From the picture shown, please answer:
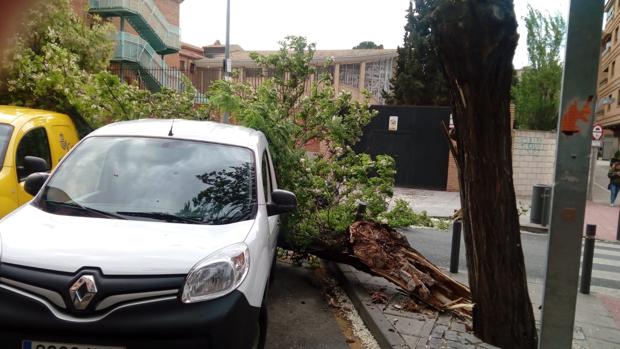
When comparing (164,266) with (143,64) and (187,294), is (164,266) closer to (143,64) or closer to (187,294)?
(187,294)

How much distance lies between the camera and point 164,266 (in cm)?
272

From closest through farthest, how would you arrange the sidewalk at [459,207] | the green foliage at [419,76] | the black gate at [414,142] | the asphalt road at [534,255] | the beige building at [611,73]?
the asphalt road at [534,255] → the sidewalk at [459,207] → the black gate at [414,142] → the green foliage at [419,76] → the beige building at [611,73]

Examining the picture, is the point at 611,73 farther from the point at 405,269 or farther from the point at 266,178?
the point at 266,178

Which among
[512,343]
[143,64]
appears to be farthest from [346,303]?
[143,64]

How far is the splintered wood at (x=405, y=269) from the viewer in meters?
5.00

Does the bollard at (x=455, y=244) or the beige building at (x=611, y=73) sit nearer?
the bollard at (x=455, y=244)

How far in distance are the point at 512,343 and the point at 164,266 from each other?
2.90 metres

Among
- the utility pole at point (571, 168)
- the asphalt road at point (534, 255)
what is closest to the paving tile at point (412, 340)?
the utility pole at point (571, 168)

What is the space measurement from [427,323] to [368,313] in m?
0.56

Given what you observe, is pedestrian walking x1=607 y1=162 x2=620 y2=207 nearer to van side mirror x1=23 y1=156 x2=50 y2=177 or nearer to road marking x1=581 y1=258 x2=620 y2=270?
road marking x1=581 y1=258 x2=620 y2=270

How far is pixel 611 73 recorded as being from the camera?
47.9 metres

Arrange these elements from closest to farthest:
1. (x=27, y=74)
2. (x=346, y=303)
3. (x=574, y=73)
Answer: (x=574, y=73) < (x=346, y=303) < (x=27, y=74)

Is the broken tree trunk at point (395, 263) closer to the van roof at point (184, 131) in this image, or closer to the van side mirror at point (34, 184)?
the van roof at point (184, 131)

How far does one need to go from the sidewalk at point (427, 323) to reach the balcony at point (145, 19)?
25.8 metres
